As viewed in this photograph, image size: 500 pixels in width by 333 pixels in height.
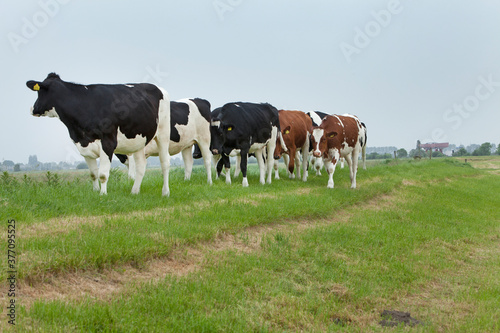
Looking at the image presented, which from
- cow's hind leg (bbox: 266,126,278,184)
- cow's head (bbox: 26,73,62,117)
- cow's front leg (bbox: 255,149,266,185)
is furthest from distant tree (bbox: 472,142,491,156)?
cow's head (bbox: 26,73,62,117)

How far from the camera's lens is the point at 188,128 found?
13.3 m

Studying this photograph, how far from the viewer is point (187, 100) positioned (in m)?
13.9

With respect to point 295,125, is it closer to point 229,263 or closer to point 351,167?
point 351,167

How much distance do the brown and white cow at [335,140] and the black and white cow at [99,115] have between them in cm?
654

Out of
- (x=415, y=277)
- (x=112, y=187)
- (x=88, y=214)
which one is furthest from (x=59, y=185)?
(x=415, y=277)

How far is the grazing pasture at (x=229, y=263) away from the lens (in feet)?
14.9

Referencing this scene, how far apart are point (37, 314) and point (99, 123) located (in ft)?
17.7

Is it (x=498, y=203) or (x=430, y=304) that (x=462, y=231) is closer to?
(x=430, y=304)

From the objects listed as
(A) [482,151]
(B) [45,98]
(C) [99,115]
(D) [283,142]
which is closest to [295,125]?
(D) [283,142]

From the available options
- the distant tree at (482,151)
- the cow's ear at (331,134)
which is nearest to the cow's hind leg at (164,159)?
the cow's ear at (331,134)

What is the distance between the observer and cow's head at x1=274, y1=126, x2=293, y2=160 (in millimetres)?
15859

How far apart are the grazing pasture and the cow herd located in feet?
3.65

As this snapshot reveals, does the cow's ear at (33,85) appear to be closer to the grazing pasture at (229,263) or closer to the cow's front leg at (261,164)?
the grazing pasture at (229,263)

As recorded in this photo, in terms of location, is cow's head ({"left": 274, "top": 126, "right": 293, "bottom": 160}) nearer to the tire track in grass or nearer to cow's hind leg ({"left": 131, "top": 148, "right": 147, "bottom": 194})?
cow's hind leg ({"left": 131, "top": 148, "right": 147, "bottom": 194})
